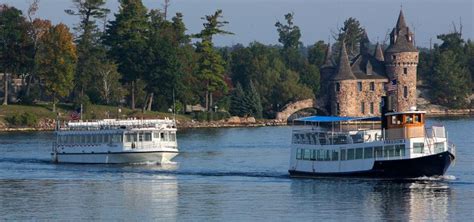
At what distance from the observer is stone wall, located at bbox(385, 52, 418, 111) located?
170 m

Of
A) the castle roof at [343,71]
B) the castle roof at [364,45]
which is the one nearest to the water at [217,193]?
the castle roof at [343,71]

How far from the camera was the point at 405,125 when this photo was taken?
78188 millimetres

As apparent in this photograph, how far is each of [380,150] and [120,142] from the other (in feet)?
81.6

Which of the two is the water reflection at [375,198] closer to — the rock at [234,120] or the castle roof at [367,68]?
the rock at [234,120]

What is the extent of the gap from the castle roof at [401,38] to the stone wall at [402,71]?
0.82 metres

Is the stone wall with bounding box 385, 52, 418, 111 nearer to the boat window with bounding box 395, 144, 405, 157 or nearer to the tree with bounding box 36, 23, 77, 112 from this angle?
the tree with bounding box 36, 23, 77, 112

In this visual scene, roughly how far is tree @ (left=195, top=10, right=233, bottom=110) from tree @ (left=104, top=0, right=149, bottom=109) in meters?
9.10

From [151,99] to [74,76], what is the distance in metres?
10.1

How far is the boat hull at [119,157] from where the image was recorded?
314ft

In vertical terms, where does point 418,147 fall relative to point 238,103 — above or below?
below

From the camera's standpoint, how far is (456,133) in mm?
135750

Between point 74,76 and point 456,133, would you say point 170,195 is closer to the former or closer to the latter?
point 456,133

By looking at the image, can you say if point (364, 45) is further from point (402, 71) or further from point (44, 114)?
point (44, 114)

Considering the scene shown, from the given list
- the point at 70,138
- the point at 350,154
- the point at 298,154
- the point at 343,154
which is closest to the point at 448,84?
the point at 70,138
